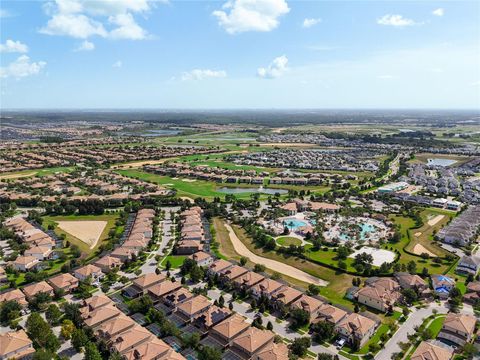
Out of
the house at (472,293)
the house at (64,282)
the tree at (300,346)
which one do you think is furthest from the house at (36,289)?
the house at (472,293)

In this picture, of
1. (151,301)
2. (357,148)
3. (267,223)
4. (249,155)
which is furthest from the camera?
(357,148)

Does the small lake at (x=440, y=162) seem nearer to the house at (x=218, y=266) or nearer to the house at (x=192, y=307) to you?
the house at (x=218, y=266)

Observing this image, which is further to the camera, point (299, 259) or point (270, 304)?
point (299, 259)

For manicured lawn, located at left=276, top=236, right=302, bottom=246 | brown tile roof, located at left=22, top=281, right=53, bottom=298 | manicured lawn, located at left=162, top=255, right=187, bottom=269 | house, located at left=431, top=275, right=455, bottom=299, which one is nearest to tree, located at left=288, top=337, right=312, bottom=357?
house, located at left=431, top=275, right=455, bottom=299

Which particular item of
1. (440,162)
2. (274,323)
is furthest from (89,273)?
(440,162)

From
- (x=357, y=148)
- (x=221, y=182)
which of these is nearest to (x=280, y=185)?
(x=221, y=182)

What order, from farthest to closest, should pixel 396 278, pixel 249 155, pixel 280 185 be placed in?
1. pixel 249 155
2. pixel 280 185
3. pixel 396 278

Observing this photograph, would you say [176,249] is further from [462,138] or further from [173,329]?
[462,138]

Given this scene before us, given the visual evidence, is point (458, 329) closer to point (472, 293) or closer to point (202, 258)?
point (472, 293)
